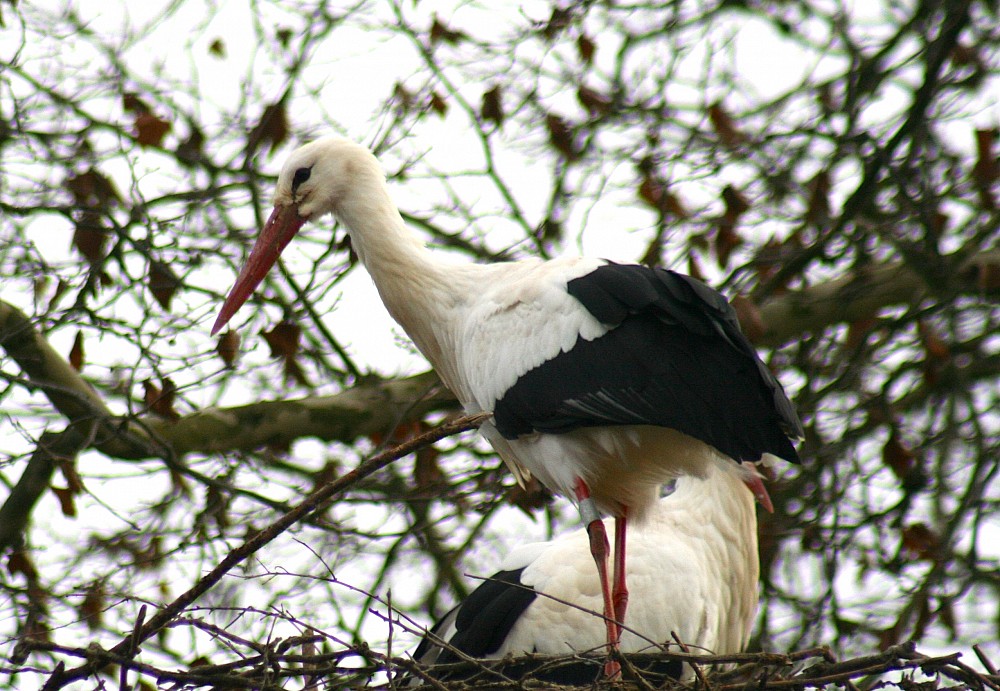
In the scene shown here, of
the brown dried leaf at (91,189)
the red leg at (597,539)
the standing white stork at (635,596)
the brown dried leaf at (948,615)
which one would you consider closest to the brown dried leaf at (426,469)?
the standing white stork at (635,596)

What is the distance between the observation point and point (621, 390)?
391cm

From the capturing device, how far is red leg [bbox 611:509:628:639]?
14.1 feet

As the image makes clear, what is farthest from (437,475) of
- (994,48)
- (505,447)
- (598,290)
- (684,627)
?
(994,48)

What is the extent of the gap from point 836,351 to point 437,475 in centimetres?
178

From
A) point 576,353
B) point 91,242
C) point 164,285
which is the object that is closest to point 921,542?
point 576,353

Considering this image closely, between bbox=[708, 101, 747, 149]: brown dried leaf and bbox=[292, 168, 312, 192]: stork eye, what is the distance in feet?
6.36

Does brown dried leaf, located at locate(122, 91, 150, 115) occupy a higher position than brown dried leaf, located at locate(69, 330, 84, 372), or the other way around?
brown dried leaf, located at locate(122, 91, 150, 115)

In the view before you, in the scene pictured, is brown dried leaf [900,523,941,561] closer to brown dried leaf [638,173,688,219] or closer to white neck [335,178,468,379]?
brown dried leaf [638,173,688,219]

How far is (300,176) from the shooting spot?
4.72 metres

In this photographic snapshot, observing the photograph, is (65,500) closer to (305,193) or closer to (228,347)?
(228,347)

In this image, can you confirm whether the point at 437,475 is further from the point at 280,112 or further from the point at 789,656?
the point at 789,656

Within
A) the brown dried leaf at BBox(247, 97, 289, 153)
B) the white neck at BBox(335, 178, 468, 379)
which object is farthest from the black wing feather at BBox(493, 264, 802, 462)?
the brown dried leaf at BBox(247, 97, 289, 153)

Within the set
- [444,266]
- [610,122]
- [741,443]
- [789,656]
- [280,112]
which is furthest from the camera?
[610,122]

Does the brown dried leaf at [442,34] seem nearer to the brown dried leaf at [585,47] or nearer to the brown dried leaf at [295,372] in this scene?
the brown dried leaf at [585,47]
